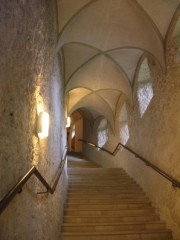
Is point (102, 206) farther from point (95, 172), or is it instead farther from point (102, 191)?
point (95, 172)

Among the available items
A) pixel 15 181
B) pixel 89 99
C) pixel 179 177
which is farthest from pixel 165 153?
pixel 89 99

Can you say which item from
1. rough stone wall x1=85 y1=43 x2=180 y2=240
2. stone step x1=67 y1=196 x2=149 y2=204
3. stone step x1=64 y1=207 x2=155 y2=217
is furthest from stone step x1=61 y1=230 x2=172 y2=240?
stone step x1=67 y1=196 x2=149 y2=204

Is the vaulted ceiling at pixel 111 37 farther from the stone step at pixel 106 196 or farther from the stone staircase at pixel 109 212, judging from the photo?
the stone step at pixel 106 196

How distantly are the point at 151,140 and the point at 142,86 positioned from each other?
1938 millimetres

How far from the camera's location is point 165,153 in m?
4.91

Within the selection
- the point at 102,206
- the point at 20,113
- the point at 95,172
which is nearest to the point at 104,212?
the point at 102,206

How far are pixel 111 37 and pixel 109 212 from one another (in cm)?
403

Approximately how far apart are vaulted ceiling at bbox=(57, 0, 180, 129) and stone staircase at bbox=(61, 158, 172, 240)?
2813mm

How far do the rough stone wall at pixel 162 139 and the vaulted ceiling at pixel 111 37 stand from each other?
0.42m

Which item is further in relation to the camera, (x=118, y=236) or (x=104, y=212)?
(x=104, y=212)

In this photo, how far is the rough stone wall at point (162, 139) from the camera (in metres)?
4.50

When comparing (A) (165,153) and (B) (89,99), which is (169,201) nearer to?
(A) (165,153)

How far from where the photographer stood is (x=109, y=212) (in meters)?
5.08

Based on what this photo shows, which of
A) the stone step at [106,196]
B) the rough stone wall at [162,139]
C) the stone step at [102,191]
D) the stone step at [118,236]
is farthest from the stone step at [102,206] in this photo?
the stone step at [118,236]
